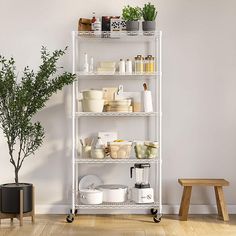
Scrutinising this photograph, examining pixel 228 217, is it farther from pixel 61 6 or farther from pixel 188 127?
pixel 61 6

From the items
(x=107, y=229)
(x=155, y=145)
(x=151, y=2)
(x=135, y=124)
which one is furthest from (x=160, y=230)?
(x=151, y=2)

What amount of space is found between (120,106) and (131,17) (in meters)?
0.78

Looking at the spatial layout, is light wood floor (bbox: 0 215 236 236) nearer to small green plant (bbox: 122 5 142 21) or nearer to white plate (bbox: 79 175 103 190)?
white plate (bbox: 79 175 103 190)

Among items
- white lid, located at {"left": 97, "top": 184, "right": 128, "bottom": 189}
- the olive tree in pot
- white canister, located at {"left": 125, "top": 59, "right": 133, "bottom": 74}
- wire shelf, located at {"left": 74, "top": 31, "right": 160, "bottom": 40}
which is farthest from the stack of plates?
white lid, located at {"left": 97, "top": 184, "right": 128, "bottom": 189}

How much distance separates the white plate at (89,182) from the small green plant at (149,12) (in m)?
1.50

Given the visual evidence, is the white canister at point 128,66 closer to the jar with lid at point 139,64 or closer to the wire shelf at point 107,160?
the jar with lid at point 139,64

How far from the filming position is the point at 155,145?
5.19 meters

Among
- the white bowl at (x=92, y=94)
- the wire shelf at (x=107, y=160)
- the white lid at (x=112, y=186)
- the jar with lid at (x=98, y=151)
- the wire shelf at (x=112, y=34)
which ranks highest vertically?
the wire shelf at (x=112, y=34)

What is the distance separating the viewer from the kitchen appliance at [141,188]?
5.21 metres

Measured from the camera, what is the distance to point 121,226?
5.00m

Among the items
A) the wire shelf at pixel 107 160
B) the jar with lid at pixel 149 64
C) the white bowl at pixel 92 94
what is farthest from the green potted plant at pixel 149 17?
the wire shelf at pixel 107 160

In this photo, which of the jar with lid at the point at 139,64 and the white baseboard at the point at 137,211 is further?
the white baseboard at the point at 137,211

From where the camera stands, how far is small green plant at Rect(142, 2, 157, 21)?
5188mm

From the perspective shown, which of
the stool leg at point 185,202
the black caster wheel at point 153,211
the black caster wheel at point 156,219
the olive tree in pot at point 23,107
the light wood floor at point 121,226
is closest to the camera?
the light wood floor at point 121,226
